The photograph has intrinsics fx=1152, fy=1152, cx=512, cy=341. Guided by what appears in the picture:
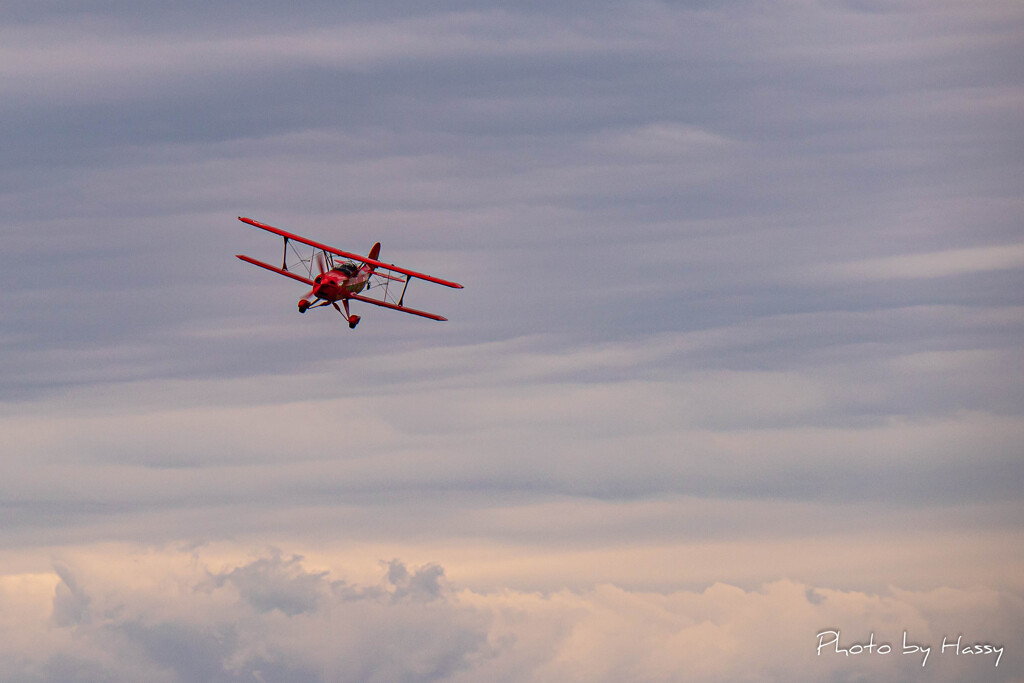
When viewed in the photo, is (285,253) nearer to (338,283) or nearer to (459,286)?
(338,283)

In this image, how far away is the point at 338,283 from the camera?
130000mm

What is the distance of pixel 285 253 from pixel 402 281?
560 inches

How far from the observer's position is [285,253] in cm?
13362

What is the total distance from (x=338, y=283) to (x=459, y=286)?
1405 cm

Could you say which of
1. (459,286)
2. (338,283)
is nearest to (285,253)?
(338,283)

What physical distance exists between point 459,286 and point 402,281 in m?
13.1

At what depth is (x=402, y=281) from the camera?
138125mm

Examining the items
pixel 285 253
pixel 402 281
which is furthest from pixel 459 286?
pixel 285 253

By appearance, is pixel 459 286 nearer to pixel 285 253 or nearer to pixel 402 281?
pixel 402 281

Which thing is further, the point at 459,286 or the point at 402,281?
the point at 402,281
